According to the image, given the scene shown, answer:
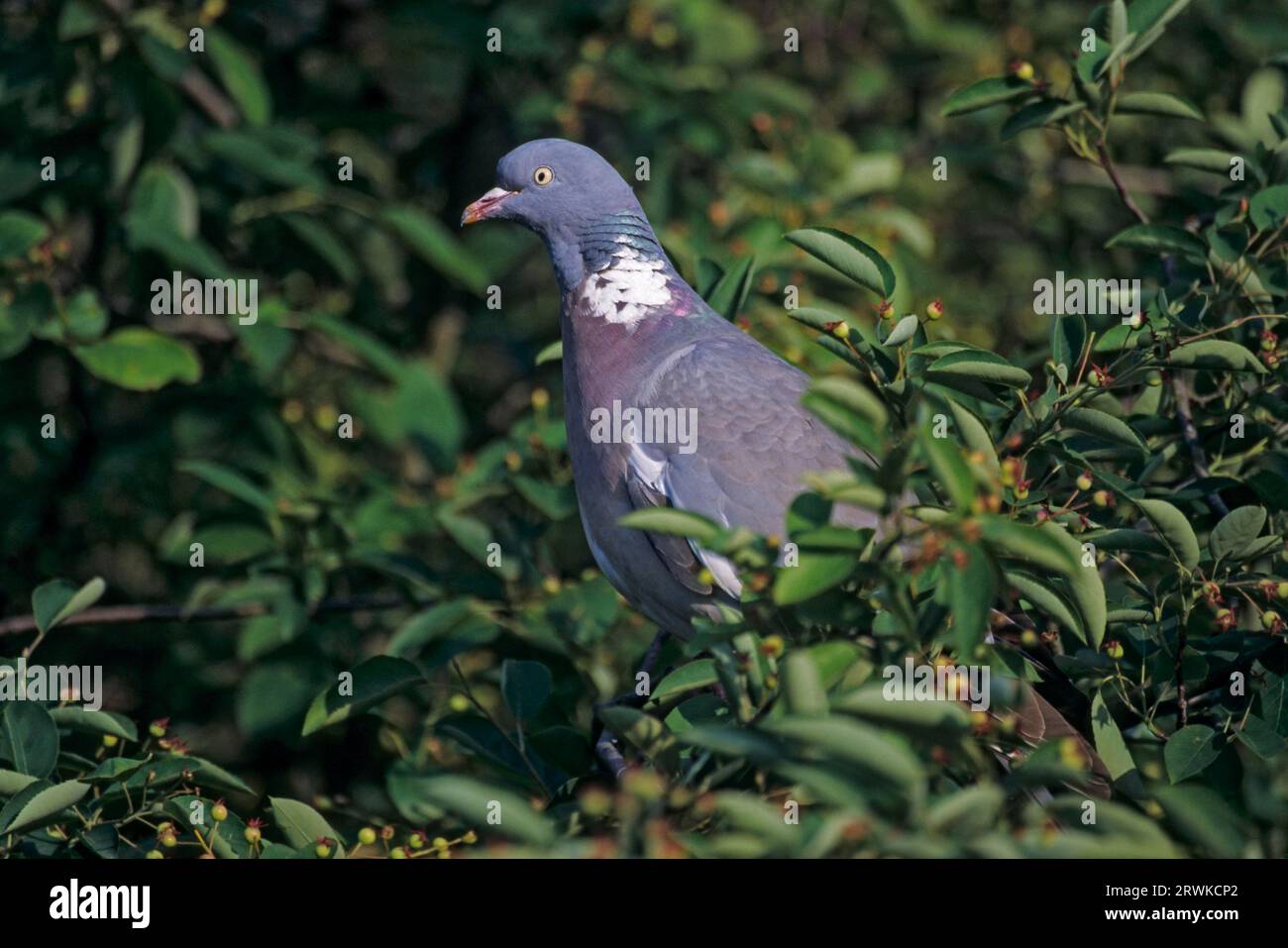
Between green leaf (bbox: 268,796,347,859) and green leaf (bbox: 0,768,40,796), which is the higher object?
green leaf (bbox: 0,768,40,796)

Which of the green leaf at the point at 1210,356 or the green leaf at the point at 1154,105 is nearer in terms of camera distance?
the green leaf at the point at 1210,356

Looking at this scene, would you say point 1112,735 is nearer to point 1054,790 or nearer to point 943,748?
point 1054,790

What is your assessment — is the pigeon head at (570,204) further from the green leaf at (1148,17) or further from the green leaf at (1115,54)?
the green leaf at (1148,17)

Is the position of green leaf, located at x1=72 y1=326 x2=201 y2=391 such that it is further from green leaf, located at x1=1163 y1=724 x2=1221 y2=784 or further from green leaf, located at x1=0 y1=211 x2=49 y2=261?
green leaf, located at x1=1163 y1=724 x2=1221 y2=784

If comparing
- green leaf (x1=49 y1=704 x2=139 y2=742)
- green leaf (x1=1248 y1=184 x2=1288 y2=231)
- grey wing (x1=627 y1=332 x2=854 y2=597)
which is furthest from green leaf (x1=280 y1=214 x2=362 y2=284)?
green leaf (x1=1248 y1=184 x2=1288 y2=231)

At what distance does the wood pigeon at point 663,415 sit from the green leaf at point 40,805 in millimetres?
1378

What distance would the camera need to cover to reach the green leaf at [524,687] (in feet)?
10.3

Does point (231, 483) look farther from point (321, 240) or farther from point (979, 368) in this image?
point (979, 368)

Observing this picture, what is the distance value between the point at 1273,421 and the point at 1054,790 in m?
1.02

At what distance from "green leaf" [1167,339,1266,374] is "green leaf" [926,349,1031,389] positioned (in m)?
0.38

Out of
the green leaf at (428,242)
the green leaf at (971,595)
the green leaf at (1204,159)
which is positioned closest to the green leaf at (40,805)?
the green leaf at (971,595)

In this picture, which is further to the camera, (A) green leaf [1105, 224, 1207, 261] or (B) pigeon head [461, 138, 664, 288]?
(B) pigeon head [461, 138, 664, 288]

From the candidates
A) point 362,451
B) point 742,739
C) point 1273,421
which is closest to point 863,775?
point 742,739

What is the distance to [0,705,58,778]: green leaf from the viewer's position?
2.83 metres
